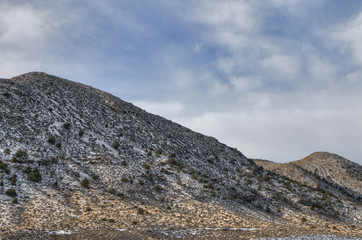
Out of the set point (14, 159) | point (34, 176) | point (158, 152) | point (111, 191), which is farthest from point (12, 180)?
point (158, 152)

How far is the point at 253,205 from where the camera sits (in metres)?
44.1

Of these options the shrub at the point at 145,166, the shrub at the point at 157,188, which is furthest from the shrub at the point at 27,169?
the shrub at the point at 145,166

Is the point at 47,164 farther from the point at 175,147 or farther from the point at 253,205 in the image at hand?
the point at 253,205

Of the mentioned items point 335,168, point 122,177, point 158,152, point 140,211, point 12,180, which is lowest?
point 140,211

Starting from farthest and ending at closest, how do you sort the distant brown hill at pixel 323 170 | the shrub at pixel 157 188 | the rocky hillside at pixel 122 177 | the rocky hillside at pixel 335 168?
1. the rocky hillside at pixel 335 168
2. the distant brown hill at pixel 323 170
3. the shrub at pixel 157 188
4. the rocky hillside at pixel 122 177

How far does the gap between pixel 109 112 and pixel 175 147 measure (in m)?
14.8

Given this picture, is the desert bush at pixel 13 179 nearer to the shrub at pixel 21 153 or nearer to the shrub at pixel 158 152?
the shrub at pixel 21 153

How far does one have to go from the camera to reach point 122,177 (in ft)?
137

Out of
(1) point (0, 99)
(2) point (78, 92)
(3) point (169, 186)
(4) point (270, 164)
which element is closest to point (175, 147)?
(3) point (169, 186)

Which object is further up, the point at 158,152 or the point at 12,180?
the point at 158,152

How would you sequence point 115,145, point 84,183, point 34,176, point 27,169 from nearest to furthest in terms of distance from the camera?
point 34,176
point 27,169
point 84,183
point 115,145

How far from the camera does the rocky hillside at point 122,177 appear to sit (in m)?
30.7

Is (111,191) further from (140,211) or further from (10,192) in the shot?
(10,192)

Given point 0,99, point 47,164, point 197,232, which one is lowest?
point 197,232
